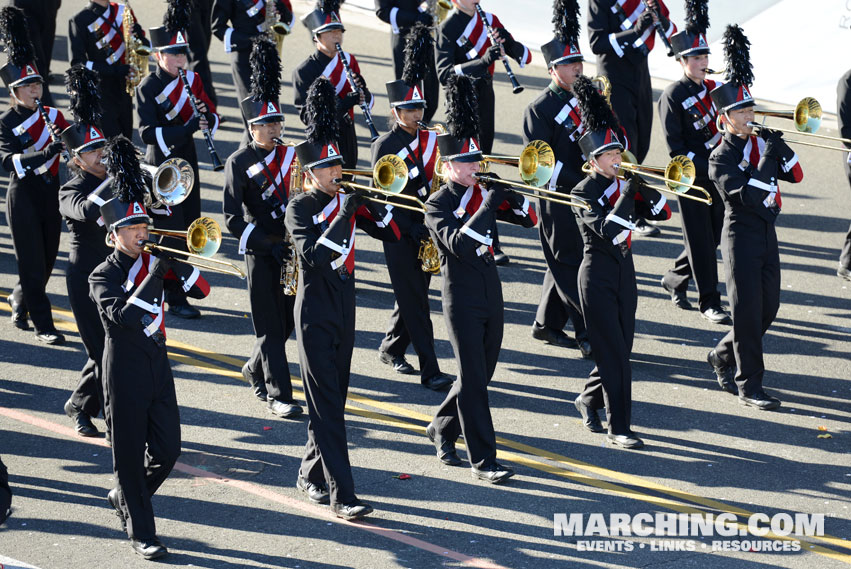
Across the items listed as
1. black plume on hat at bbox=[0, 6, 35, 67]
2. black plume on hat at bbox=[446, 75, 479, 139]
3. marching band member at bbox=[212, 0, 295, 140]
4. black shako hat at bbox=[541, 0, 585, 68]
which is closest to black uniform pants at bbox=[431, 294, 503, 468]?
black plume on hat at bbox=[446, 75, 479, 139]

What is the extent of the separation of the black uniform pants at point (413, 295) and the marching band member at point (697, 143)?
2.50 m

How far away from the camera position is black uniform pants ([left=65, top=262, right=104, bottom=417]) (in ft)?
28.8

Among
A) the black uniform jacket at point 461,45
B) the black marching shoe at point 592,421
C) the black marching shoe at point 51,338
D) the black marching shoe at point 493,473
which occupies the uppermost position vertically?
the black uniform jacket at point 461,45

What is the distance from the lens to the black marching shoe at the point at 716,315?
1112 cm

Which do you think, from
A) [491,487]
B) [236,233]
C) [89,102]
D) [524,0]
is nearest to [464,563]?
[491,487]

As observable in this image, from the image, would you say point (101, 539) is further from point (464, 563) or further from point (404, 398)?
point (404, 398)

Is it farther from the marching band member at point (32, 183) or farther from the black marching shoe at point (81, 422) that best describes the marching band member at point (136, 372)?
the marching band member at point (32, 183)

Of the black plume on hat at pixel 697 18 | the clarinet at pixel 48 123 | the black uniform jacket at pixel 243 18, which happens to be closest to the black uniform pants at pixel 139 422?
the clarinet at pixel 48 123

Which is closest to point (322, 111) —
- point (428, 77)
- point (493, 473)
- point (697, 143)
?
point (493, 473)

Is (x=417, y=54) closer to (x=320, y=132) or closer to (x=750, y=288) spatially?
(x=320, y=132)

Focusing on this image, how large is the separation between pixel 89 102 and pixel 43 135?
2.62 feet

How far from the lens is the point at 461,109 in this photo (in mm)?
8859

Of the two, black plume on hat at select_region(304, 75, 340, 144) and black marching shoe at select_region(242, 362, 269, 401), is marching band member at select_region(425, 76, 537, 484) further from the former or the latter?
black marching shoe at select_region(242, 362, 269, 401)

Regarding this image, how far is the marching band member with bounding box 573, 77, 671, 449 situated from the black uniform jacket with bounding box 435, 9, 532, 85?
3353 mm
